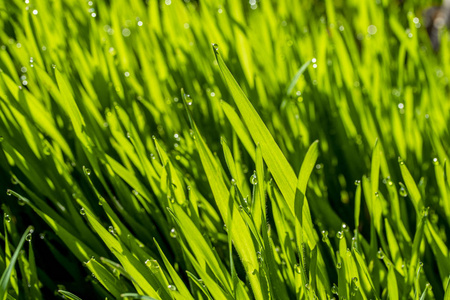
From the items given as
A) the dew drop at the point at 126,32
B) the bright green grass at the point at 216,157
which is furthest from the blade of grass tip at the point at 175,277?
the dew drop at the point at 126,32

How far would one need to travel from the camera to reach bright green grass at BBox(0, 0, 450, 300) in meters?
0.64

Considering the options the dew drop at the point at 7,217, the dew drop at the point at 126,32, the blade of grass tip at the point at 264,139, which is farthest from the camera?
the dew drop at the point at 126,32

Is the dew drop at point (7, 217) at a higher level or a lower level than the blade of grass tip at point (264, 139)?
lower

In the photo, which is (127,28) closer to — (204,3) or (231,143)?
(204,3)

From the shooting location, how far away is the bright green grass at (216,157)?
0.64m

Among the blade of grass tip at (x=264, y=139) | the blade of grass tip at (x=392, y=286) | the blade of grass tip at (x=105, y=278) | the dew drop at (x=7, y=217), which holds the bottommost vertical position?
the blade of grass tip at (x=392, y=286)

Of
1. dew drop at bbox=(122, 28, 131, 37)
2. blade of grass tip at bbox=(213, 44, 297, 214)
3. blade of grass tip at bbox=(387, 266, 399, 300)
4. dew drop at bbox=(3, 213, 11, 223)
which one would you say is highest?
dew drop at bbox=(122, 28, 131, 37)

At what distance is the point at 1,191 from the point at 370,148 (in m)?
0.66

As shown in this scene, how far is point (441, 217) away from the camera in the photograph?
35.0 inches

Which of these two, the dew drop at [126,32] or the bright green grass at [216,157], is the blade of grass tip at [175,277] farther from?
the dew drop at [126,32]

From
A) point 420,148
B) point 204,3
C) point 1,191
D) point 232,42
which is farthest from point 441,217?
point 1,191

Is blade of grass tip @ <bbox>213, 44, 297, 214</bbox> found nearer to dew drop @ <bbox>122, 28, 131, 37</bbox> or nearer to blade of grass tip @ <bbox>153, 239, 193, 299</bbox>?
blade of grass tip @ <bbox>153, 239, 193, 299</bbox>

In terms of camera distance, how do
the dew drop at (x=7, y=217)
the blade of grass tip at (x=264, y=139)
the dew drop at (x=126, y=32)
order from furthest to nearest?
the dew drop at (x=126, y=32) → the dew drop at (x=7, y=217) → the blade of grass tip at (x=264, y=139)

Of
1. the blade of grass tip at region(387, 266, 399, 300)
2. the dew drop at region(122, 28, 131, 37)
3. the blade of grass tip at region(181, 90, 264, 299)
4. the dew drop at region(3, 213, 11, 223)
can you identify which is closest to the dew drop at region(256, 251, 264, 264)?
the blade of grass tip at region(181, 90, 264, 299)
